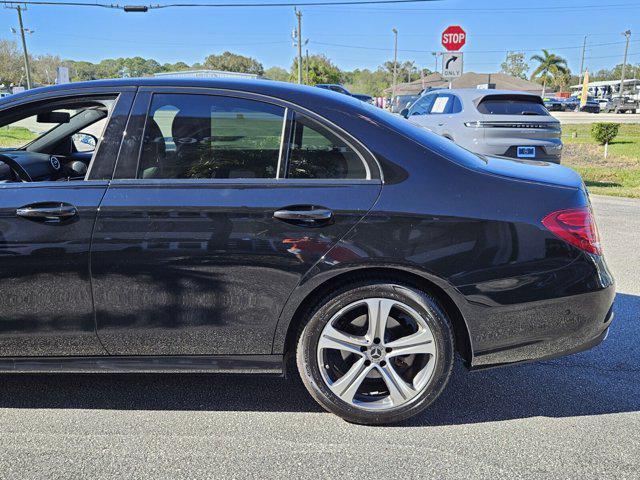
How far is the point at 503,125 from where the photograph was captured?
30.3 feet

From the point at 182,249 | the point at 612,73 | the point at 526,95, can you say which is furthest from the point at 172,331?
the point at 612,73

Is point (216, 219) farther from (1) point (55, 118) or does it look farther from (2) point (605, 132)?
(2) point (605, 132)

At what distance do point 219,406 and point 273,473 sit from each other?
70 centimetres

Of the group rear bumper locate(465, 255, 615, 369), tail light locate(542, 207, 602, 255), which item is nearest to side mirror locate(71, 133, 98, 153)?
rear bumper locate(465, 255, 615, 369)

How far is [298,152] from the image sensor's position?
9.30ft

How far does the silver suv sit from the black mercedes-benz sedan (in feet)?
21.7

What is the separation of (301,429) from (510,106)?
820 cm

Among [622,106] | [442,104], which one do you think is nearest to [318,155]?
[442,104]

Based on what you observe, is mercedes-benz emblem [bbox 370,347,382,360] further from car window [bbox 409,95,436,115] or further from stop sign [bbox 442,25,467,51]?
stop sign [bbox 442,25,467,51]

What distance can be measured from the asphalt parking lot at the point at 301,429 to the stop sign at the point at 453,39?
13.1m

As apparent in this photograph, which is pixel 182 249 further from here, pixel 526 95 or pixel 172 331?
pixel 526 95

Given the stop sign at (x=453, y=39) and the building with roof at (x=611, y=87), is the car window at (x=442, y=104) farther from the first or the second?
the building with roof at (x=611, y=87)

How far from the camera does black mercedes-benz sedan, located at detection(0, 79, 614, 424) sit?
8.80 ft

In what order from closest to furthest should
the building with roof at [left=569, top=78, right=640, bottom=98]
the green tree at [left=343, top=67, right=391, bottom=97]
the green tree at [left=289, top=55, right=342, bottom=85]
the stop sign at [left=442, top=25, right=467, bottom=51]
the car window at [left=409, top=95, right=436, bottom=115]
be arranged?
the car window at [left=409, top=95, right=436, bottom=115], the stop sign at [left=442, top=25, right=467, bottom=51], the green tree at [left=289, top=55, right=342, bottom=85], the building with roof at [left=569, top=78, right=640, bottom=98], the green tree at [left=343, top=67, right=391, bottom=97]
